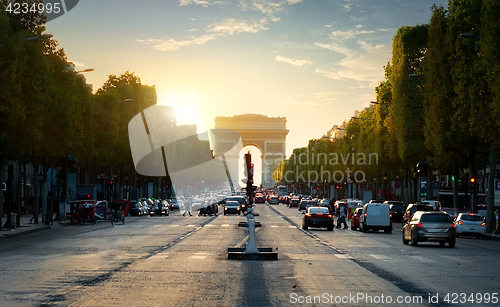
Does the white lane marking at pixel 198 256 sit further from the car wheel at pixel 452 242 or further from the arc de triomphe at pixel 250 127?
the arc de triomphe at pixel 250 127

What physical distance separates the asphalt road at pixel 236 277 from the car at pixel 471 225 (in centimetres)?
1319

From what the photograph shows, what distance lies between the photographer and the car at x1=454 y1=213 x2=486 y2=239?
1592 inches

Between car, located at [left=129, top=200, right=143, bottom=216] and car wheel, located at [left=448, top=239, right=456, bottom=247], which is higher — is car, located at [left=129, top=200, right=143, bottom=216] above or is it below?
above

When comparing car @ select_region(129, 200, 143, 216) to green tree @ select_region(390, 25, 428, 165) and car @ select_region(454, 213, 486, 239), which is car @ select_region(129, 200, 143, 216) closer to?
green tree @ select_region(390, 25, 428, 165)

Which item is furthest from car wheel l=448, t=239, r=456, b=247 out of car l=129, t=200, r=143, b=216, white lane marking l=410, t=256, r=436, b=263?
car l=129, t=200, r=143, b=216

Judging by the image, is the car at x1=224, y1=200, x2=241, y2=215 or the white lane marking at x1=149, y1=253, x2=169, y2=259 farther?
the car at x1=224, y1=200, x2=241, y2=215

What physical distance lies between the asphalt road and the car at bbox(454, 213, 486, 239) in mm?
13187

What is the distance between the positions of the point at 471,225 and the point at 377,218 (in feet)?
18.2

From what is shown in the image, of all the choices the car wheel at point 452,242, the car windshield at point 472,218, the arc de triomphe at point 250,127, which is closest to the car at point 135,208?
the car windshield at point 472,218

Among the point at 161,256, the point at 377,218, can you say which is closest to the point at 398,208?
the point at 377,218

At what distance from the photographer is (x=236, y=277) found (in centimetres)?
1684

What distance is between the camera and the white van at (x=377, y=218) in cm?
4369

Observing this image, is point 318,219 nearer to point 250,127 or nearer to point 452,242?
point 452,242

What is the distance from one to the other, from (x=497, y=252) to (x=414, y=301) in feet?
55.6
